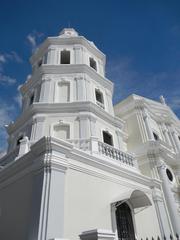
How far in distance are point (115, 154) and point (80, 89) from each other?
558 centimetres

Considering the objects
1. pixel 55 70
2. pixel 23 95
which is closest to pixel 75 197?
pixel 55 70

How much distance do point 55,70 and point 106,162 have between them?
8.89 m

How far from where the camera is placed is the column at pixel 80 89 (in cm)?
1405

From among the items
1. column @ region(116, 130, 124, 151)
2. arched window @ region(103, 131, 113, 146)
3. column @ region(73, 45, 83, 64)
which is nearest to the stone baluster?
arched window @ region(103, 131, 113, 146)

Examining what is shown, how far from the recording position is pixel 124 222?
9.39 meters

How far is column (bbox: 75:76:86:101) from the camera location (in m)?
14.1

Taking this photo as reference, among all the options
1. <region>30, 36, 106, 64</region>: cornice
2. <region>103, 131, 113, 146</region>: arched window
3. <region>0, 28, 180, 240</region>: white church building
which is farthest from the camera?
<region>30, 36, 106, 64</region>: cornice

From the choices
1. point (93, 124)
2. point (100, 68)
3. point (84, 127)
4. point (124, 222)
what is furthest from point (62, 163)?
point (100, 68)

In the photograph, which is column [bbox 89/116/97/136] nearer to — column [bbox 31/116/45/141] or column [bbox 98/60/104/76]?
column [bbox 31/116/45/141]

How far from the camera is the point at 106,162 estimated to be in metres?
9.62

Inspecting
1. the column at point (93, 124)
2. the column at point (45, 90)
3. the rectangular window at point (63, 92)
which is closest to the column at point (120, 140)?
the column at point (93, 124)

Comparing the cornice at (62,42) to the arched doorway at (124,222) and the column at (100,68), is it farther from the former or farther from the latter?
the arched doorway at (124,222)

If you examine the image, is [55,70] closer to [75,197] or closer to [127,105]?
[127,105]

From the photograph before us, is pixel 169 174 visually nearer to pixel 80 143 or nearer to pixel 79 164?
pixel 80 143
